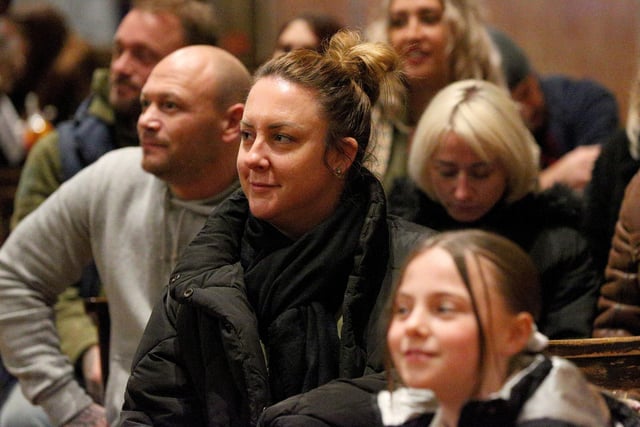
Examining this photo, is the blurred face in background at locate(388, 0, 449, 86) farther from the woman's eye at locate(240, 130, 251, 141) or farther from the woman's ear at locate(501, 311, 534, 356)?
the woman's ear at locate(501, 311, 534, 356)

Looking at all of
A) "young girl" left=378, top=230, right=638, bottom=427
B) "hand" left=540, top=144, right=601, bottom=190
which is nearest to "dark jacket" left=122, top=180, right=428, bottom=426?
"young girl" left=378, top=230, right=638, bottom=427

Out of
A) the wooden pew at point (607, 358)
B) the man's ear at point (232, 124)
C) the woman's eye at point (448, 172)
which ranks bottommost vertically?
the wooden pew at point (607, 358)

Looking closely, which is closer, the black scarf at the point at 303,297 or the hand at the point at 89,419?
the black scarf at the point at 303,297

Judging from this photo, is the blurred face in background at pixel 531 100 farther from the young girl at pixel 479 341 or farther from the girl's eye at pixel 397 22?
the young girl at pixel 479 341

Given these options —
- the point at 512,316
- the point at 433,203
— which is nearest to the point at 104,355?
the point at 433,203

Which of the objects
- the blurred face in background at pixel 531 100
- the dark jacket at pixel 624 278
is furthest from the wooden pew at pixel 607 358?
the blurred face in background at pixel 531 100

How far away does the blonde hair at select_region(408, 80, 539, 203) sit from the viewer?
2.79m

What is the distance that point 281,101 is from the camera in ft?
6.91

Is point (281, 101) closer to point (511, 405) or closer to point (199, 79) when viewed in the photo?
point (199, 79)

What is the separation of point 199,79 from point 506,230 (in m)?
0.91

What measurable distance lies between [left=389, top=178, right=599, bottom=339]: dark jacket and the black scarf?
0.78 meters

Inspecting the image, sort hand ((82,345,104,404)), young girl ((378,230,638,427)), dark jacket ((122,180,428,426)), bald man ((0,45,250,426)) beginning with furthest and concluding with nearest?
hand ((82,345,104,404)) → bald man ((0,45,250,426)) → dark jacket ((122,180,428,426)) → young girl ((378,230,638,427))

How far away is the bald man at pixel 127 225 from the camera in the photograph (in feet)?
8.64

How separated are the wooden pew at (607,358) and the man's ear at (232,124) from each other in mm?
1001
